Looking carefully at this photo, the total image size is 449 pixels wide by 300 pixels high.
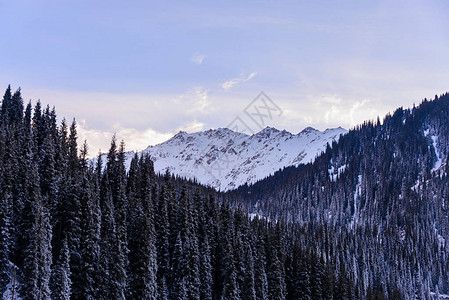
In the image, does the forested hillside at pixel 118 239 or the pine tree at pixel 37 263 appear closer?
the pine tree at pixel 37 263

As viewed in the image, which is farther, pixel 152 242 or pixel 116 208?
pixel 116 208

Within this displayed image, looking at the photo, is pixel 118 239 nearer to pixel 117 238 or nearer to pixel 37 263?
pixel 117 238

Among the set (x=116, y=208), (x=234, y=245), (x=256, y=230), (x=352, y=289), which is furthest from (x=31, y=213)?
(x=352, y=289)

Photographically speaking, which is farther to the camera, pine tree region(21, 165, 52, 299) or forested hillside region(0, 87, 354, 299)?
forested hillside region(0, 87, 354, 299)

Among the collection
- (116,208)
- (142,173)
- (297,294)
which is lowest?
(297,294)

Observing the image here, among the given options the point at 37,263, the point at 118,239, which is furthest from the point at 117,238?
the point at 37,263

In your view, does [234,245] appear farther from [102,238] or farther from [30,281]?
[30,281]

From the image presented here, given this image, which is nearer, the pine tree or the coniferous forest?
the pine tree

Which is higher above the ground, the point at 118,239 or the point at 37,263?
the point at 118,239

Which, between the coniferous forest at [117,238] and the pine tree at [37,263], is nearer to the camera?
the pine tree at [37,263]

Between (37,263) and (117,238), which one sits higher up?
(117,238)

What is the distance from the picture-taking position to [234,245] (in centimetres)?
8831

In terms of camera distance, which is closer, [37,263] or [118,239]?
[37,263]

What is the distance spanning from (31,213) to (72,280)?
10.8 meters
